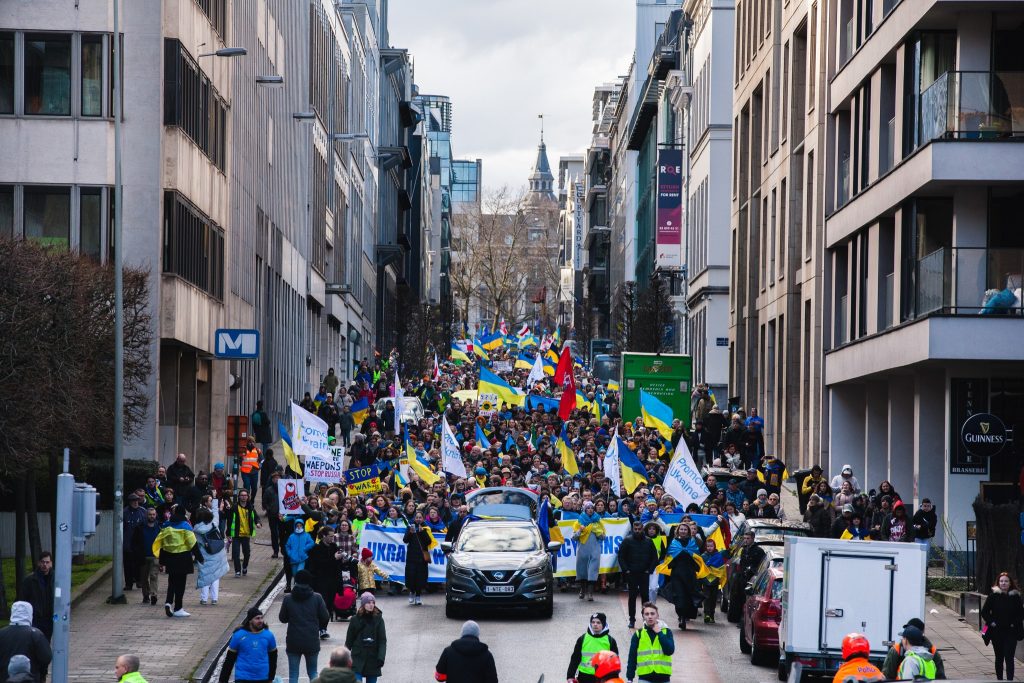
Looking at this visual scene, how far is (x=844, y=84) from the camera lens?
41906 mm

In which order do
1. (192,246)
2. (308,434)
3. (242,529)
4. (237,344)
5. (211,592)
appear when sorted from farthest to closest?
(192,246) < (237,344) < (308,434) < (242,529) < (211,592)

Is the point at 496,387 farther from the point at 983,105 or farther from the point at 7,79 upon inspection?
the point at 983,105

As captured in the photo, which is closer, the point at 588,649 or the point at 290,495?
the point at 588,649

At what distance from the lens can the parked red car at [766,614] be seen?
2272 centimetres

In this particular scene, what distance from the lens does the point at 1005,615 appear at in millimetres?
21844

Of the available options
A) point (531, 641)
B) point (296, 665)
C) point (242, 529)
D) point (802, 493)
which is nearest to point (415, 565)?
point (242, 529)

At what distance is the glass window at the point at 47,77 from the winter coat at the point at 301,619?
1989cm

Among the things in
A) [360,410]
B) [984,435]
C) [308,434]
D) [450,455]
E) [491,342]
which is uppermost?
[491,342]

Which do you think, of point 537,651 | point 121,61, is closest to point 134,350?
point 121,61

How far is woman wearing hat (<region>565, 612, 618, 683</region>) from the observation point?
17.4 meters

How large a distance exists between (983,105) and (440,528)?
11495mm

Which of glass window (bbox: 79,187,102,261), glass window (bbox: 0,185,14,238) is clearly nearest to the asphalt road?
glass window (bbox: 79,187,102,261)

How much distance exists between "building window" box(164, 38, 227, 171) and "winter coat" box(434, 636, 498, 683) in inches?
967

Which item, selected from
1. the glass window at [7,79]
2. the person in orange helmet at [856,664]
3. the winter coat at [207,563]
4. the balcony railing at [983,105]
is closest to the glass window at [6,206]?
the glass window at [7,79]
